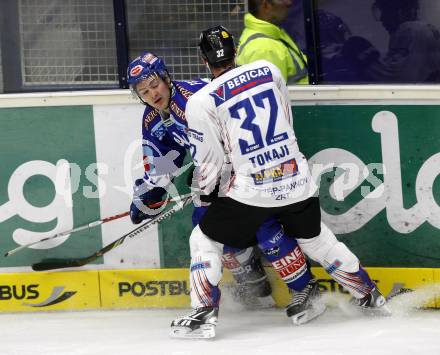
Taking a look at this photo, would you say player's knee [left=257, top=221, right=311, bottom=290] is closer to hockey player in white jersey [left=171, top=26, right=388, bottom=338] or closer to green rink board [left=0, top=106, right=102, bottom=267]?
hockey player in white jersey [left=171, top=26, right=388, bottom=338]

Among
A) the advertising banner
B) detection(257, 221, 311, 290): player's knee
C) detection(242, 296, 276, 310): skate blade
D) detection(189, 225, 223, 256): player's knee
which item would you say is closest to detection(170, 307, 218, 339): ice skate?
detection(189, 225, 223, 256): player's knee

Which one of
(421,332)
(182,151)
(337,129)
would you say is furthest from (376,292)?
(182,151)

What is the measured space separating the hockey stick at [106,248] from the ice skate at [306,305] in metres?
0.77

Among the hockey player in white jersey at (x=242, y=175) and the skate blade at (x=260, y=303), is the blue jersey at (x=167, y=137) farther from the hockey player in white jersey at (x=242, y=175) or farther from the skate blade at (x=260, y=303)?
the skate blade at (x=260, y=303)

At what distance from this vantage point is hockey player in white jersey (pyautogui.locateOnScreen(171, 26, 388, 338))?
4902 millimetres

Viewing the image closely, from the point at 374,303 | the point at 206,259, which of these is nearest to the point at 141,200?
the point at 206,259

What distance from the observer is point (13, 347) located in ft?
16.9

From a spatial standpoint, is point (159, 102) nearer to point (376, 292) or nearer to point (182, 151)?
point (182, 151)

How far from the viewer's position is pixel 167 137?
546 centimetres

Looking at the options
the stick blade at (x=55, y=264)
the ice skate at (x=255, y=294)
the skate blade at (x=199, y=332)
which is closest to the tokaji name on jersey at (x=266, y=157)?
the skate blade at (x=199, y=332)

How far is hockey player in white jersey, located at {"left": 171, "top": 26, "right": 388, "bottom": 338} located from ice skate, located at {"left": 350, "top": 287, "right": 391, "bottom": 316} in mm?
74

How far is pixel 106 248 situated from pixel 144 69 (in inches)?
42.3

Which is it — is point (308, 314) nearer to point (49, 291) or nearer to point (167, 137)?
point (167, 137)

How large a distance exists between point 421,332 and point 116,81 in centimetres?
198
